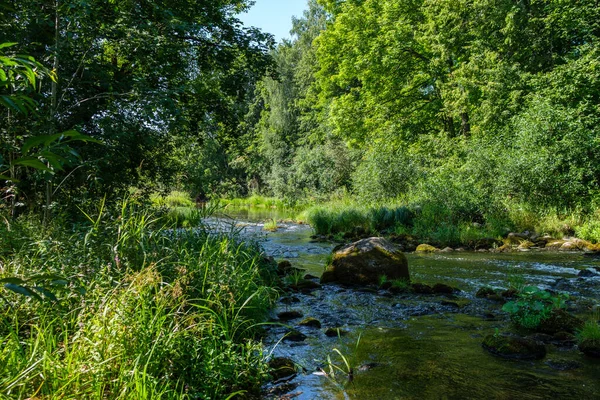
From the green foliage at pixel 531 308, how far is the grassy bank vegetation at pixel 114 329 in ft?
11.2

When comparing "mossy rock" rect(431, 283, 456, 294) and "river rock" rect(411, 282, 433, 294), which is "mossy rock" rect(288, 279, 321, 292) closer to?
"river rock" rect(411, 282, 433, 294)

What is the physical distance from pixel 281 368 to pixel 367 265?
14.7ft

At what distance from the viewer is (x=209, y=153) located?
10867mm

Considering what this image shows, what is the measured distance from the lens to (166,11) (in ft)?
26.4

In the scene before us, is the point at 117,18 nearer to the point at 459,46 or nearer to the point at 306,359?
the point at 306,359

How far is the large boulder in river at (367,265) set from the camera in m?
8.29

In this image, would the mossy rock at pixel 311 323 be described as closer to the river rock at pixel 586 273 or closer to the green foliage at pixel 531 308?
A: the green foliage at pixel 531 308

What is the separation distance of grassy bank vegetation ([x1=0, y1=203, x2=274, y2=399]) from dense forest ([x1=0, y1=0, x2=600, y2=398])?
3 cm

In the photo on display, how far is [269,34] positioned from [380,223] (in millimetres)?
8979

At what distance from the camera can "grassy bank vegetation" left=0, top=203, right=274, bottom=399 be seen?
279 centimetres

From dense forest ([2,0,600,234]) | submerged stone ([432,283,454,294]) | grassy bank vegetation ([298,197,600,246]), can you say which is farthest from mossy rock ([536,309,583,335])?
grassy bank vegetation ([298,197,600,246])

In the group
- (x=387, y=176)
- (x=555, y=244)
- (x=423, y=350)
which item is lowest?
(x=423, y=350)

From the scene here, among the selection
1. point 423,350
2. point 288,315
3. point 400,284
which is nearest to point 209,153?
point 400,284

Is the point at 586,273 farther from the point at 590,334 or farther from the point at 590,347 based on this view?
the point at 590,347
